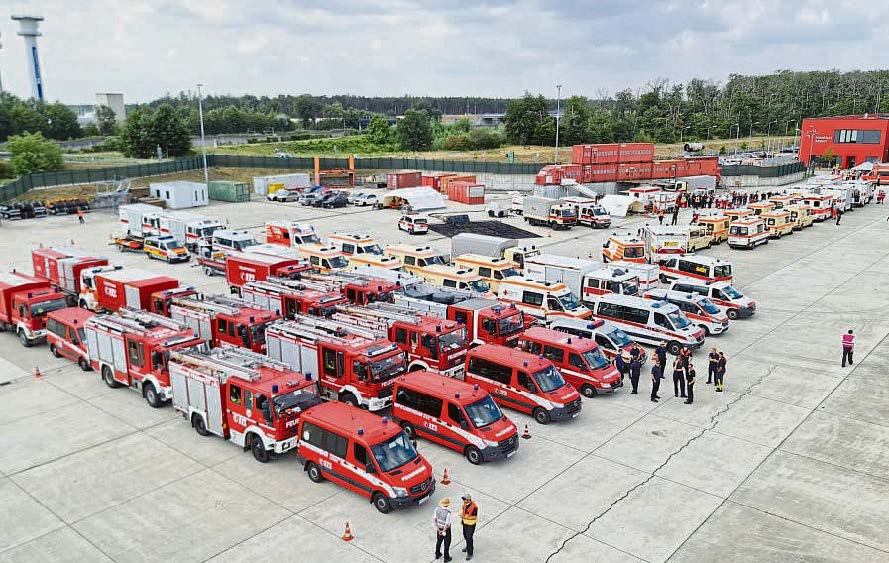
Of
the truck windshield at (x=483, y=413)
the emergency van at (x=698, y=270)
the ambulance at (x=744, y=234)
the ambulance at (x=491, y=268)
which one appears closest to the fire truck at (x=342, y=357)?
the truck windshield at (x=483, y=413)

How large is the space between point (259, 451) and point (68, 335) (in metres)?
10.9

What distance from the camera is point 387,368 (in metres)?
19.0

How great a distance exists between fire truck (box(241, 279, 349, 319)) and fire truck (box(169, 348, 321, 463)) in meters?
5.74

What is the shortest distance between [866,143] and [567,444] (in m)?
89.8

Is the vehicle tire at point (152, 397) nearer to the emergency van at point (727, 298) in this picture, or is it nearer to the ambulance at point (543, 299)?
the ambulance at point (543, 299)

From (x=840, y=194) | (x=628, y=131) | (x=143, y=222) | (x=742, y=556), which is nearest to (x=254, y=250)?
(x=143, y=222)

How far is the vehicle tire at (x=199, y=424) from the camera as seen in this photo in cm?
1802

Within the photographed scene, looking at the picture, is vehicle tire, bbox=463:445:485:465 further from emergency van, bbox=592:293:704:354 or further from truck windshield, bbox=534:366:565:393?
emergency van, bbox=592:293:704:354

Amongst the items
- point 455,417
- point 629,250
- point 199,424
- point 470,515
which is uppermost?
point 629,250

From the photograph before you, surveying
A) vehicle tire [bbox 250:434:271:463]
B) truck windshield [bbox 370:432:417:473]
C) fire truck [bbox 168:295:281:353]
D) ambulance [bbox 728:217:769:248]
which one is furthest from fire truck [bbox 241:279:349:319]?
ambulance [bbox 728:217:769:248]

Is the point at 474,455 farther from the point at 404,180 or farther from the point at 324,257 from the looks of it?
the point at 404,180

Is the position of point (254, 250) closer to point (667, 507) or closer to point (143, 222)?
point (143, 222)

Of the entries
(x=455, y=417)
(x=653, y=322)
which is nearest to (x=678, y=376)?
(x=653, y=322)

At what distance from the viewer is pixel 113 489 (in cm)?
1557
